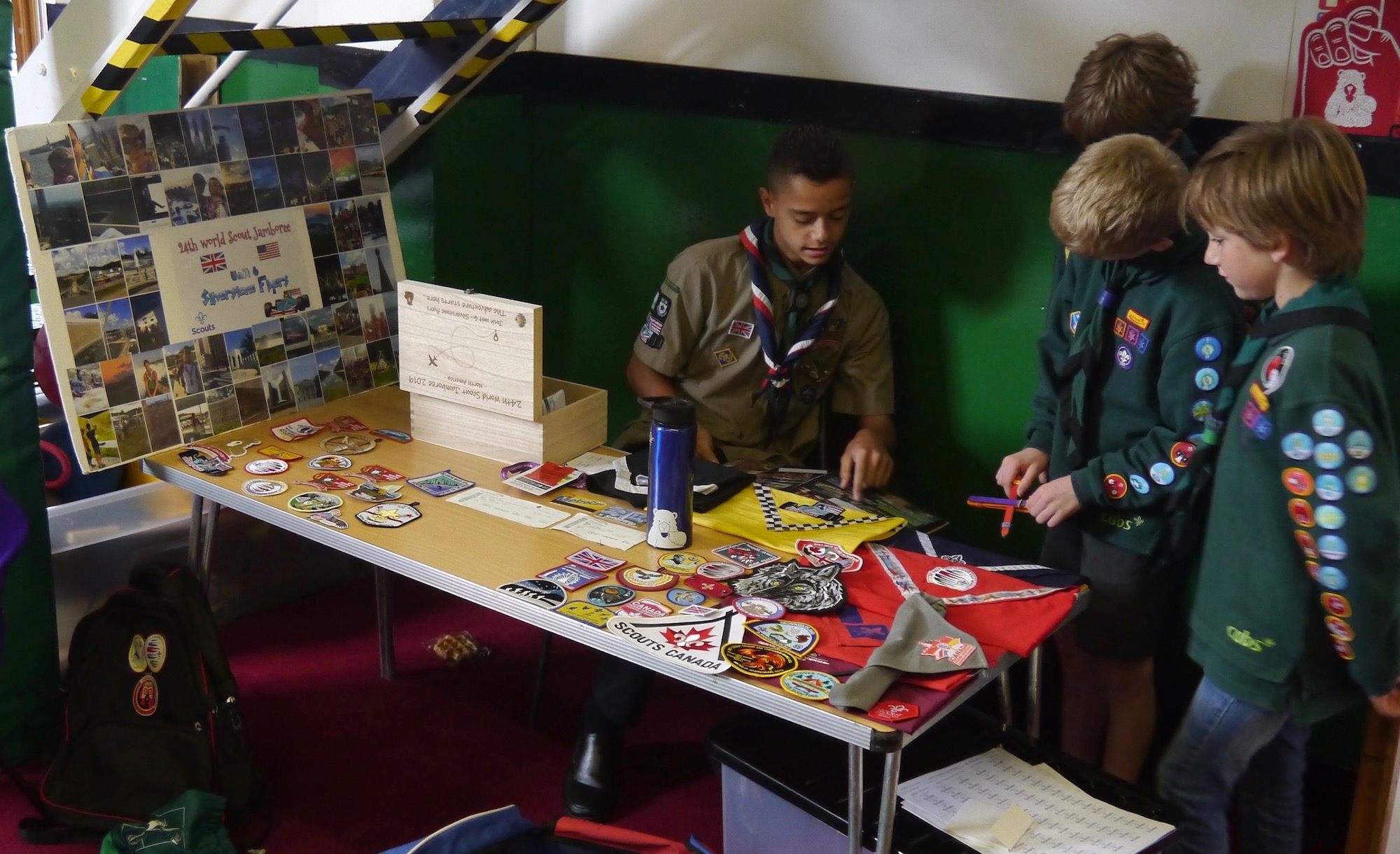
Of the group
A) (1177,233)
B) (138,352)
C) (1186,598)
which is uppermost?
(1177,233)

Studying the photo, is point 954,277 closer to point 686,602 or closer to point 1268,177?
point 1268,177

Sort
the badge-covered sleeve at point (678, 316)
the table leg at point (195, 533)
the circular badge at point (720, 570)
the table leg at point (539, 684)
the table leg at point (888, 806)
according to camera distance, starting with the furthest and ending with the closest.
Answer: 1. the badge-covered sleeve at point (678, 316)
2. the table leg at point (539, 684)
3. the table leg at point (195, 533)
4. the circular badge at point (720, 570)
5. the table leg at point (888, 806)

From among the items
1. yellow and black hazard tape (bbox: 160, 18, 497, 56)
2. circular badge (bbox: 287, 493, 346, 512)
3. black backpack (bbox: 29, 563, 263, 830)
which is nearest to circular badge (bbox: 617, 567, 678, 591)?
circular badge (bbox: 287, 493, 346, 512)

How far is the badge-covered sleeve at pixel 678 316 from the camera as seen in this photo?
8.59 feet

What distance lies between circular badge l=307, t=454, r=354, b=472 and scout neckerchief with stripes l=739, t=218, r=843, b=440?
35.3 inches

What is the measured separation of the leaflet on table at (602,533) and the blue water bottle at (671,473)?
0.04 m

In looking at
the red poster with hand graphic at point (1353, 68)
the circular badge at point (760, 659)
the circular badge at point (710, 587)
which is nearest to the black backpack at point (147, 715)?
the circular badge at point (710, 587)

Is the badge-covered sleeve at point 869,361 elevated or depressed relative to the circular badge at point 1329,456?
depressed

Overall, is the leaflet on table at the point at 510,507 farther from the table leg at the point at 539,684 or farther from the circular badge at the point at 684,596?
the table leg at the point at 539,684

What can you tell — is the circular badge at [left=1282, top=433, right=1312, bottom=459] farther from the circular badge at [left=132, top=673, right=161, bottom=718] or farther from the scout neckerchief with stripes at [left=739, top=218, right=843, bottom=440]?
the circular badge at [left=132, top=673, right=161, bottom=718]

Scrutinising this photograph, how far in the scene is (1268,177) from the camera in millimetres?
1611

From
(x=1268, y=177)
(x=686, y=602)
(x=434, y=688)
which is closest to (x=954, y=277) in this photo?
(x=1268, y=177)

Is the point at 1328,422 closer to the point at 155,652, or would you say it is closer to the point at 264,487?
the point at 264,487

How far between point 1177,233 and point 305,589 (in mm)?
2262
